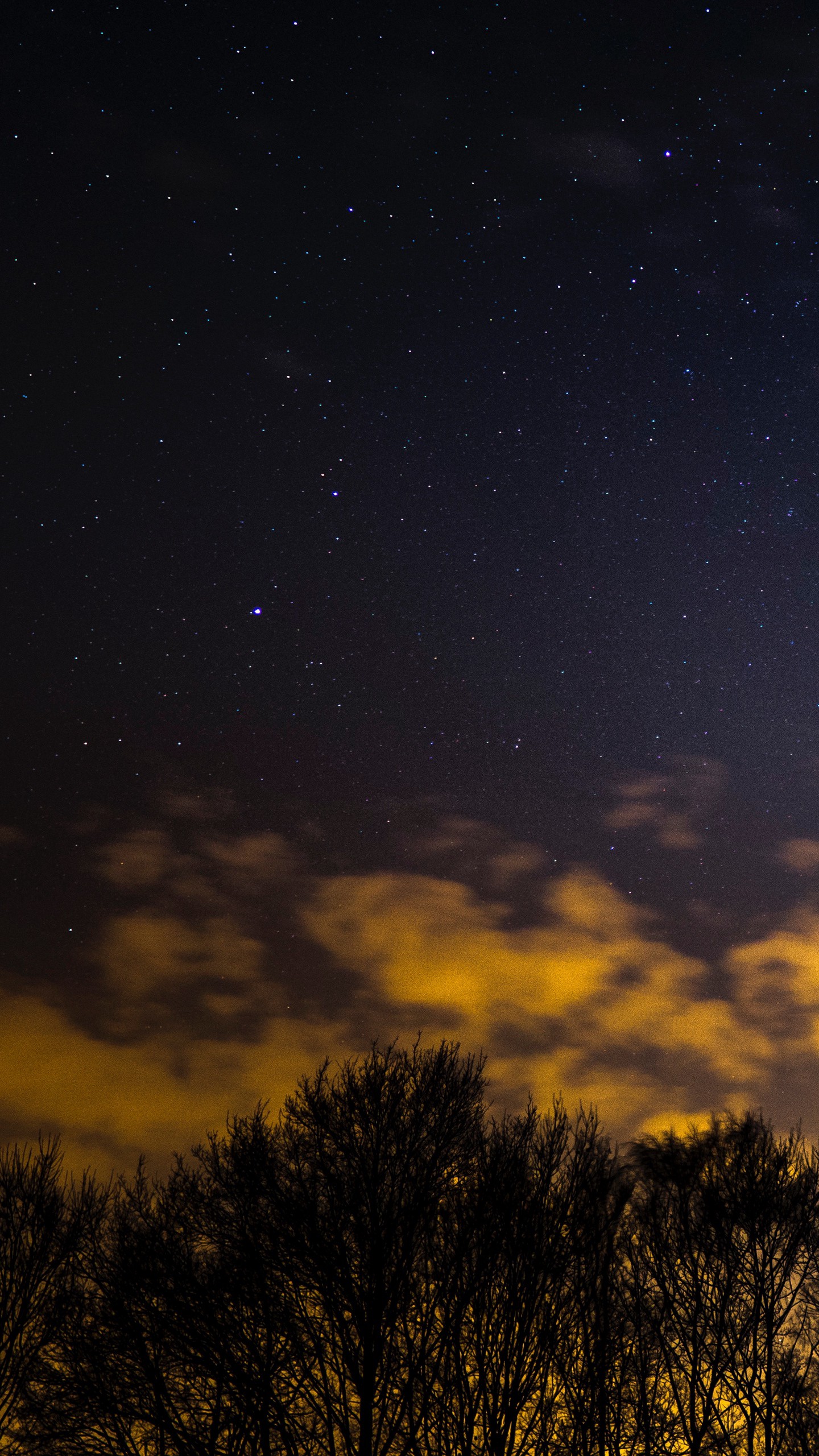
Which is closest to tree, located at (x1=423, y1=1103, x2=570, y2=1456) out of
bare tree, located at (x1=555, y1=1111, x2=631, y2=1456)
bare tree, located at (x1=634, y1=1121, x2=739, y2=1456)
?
bare tree, located at (x1=555, y1=1111, x2=631, y2=1456)

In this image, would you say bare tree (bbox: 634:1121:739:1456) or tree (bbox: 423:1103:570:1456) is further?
bare tree (bbox: 634:1121:739:1456)

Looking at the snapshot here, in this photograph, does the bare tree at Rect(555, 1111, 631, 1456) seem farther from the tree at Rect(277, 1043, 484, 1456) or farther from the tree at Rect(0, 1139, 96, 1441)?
the tree at Rect(0, 1139, 96, 1441)

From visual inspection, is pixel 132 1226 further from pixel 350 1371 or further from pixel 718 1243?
pixel 718 1243

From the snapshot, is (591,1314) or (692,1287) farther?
(692,1287)

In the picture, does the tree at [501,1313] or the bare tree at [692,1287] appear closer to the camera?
the tree at [501,1313]

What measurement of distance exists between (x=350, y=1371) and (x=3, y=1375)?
A: 9095 mm

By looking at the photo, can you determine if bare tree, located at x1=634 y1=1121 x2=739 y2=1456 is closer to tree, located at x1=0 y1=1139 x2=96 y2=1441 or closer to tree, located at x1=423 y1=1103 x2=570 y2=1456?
tree, located at x1=423 y1=1103 x2=570 y2=1456

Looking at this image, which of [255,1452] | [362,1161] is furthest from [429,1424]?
[362,1161]

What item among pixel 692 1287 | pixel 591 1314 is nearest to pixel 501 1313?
pixel 591 1314

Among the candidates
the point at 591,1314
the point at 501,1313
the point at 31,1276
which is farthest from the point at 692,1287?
the point at 31,1276

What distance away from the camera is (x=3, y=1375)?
22.2 m

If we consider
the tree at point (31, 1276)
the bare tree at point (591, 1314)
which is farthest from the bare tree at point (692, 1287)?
the tree at point (31, 1276)

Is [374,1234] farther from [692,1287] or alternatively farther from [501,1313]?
[692,1287]

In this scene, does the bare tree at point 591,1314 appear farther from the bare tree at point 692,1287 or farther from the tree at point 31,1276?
the tree at point 31,1276
